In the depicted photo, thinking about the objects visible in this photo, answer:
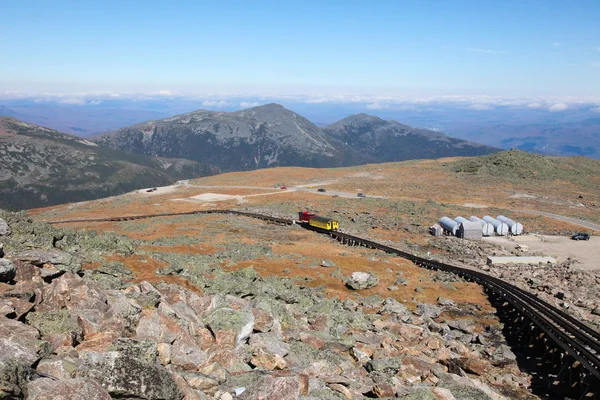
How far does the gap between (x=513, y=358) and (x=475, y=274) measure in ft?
62.9

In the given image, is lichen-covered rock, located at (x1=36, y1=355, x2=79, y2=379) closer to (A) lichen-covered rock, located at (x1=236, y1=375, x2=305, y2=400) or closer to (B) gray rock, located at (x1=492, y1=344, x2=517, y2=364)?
(A) lichen-covered rock, located at (x1=236, y1=375, x2=305, y2=400)

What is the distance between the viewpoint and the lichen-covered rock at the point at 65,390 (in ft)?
28.7

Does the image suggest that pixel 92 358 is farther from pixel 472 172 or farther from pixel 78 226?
pixel 472 172

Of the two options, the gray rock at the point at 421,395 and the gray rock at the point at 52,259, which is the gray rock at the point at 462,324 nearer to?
the gray rock at the point at 421,395

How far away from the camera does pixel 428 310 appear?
111 feet

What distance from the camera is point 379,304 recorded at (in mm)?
33938

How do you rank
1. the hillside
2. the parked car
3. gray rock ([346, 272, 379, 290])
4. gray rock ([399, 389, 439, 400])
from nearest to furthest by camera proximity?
gray rock ([399, 389, 439, 400]) → gray rock ([346, 272, 379, 290]) → the parked car → the hillside

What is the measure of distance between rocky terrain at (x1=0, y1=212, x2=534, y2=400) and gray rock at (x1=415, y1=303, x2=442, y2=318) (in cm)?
427

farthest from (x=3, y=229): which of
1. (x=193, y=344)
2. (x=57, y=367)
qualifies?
(x=57, y=367)

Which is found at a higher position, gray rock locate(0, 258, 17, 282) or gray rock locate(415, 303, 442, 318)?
gray rock locate(0, 258, 17, 282)

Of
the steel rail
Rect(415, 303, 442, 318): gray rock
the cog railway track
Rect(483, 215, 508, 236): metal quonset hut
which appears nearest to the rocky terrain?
the cog railway track

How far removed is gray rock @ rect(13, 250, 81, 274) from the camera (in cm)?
1831

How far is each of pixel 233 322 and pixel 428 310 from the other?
2178 centimetres

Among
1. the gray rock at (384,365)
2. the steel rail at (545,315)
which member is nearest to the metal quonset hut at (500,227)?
the steel rail at (545,315)
